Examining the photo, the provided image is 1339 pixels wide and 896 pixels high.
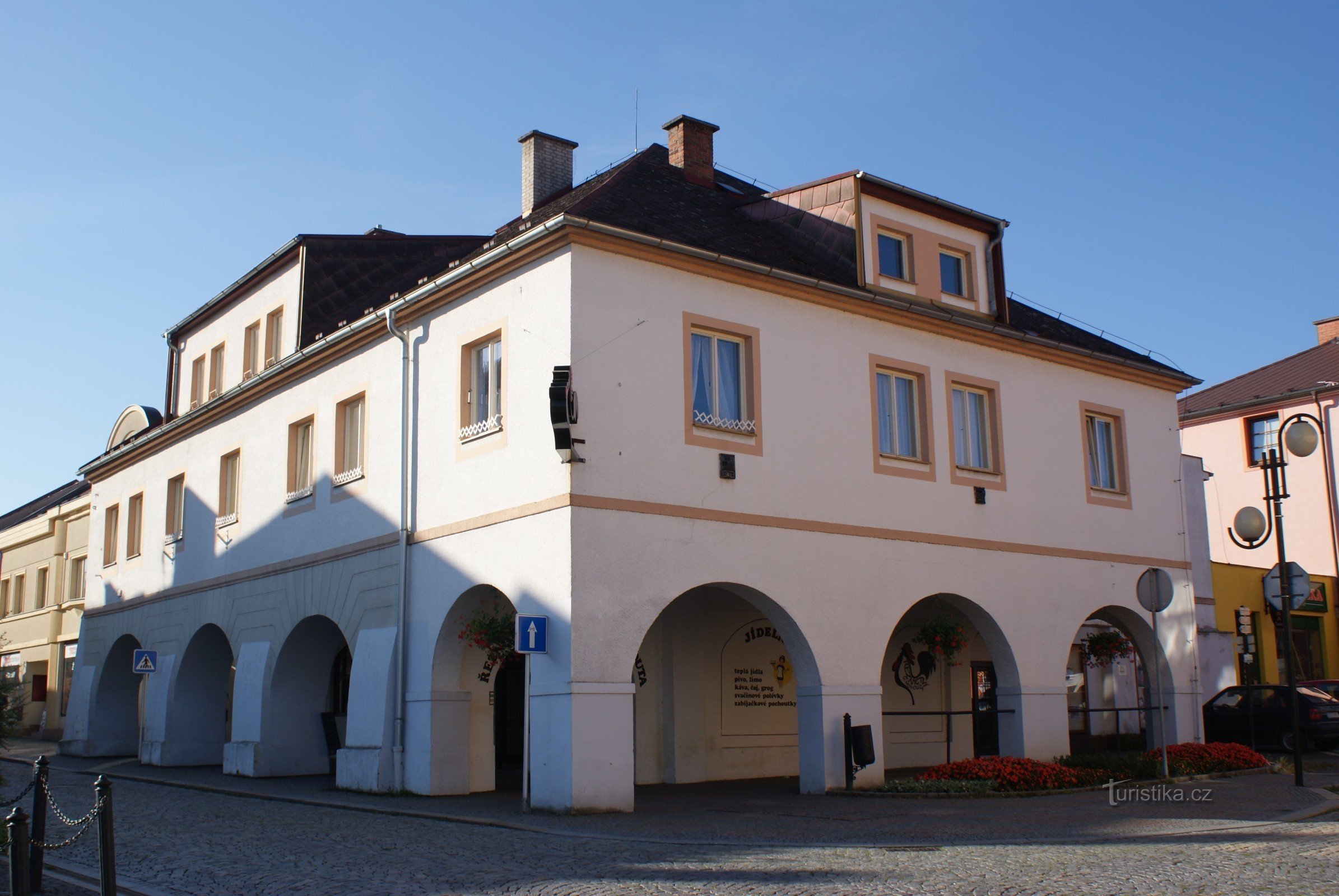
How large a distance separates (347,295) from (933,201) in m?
10.5

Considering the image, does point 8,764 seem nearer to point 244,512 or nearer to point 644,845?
point 244,512

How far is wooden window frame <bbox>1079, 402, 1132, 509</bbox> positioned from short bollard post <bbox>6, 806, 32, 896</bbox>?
1722 centimetres

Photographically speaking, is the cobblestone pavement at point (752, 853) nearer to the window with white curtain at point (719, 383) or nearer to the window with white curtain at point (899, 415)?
the window with white curtain at point (719, 383)

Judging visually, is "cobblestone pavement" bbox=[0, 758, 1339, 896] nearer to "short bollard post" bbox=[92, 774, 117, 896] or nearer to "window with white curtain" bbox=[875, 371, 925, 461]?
"short bollard post" bbox=[92, 774, 117, 896]

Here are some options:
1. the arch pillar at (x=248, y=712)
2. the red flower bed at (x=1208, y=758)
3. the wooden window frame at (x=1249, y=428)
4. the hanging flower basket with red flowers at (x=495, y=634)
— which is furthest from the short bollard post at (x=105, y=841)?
the wooden window frame at (x=1249, y=428)

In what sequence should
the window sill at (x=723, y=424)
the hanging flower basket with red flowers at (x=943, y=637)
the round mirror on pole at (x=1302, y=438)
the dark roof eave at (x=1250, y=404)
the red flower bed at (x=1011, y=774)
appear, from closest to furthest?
the window sill at (x=723, y=424) → the red flower bed at (x=1011, y=774) → the round mirror on pole at (x=1302, y=438) → the hanging flower basket with red flowers at (x=943, y=637) → the dark roof eave at (x=1250, y=404)

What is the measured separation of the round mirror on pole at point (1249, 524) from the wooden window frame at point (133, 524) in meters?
22.1

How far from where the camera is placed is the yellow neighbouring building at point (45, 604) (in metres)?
39.6

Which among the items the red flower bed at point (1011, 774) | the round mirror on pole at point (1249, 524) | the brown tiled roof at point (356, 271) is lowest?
the red flower bed at point (1011, 774)

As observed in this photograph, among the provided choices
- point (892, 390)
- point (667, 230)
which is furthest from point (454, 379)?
point (892, 390)

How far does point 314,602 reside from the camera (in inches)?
820

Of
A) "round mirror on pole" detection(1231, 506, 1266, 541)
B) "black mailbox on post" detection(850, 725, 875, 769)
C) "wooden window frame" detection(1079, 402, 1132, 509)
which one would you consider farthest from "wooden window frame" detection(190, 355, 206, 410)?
"round mirror on pole" detection(1231, 506, 1266, 541)

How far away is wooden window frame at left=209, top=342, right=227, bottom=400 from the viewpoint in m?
26.5

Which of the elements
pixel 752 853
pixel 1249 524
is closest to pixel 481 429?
pixel 752 853
